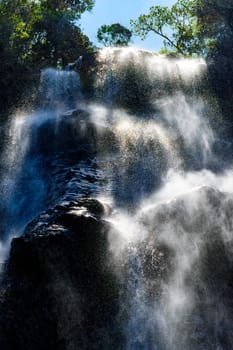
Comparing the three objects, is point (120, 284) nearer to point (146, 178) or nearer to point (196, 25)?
point (146, 178)

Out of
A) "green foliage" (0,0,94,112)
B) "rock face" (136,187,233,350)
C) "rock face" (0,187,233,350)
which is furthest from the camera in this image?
"green foliage" (0,0,94,112)

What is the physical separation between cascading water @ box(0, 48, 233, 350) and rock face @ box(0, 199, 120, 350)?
45cm

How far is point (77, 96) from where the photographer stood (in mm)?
22891

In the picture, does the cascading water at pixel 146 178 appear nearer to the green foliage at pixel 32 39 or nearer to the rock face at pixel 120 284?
the rock face at pixel 120 284

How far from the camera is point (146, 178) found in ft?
51.2

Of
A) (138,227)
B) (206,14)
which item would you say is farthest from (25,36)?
(138,227)

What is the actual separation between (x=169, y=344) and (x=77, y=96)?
16.1 metres

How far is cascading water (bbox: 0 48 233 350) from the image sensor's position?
401 inches

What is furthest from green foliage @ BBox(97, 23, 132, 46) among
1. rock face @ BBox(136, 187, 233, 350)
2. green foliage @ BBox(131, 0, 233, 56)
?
rock face @ BBox(136, 187, 233, 350)

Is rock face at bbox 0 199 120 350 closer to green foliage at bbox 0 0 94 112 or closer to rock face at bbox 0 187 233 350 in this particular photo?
rock face at bbox 0 187 233 350

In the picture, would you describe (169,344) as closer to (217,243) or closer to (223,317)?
(223,317)

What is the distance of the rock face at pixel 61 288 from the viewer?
29.9ft

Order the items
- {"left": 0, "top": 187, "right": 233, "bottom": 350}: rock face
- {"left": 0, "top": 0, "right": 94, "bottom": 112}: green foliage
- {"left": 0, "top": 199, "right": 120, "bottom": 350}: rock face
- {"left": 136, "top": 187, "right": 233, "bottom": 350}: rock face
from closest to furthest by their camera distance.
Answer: {"left": 0, "top": 199, "right": 120, "bottom": 350}: rock face
{"left": 0, "top": 187, "right": 233, "bottom": 350}: rock face
{"left": 136, "top": 187, "right": 233, "bottom": 350}: rock face
{"left": 0, "top": 0, "right": 94, "bottom": 112}: green foliage

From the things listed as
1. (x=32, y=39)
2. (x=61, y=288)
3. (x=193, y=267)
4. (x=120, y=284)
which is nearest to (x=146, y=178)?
(x=193, y=267)
